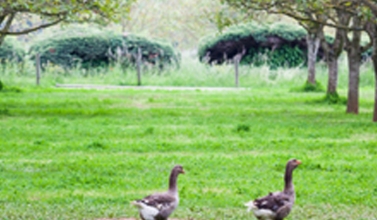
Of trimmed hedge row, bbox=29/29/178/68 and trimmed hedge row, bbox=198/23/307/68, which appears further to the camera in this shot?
trimmed hedge row, bbox=198/23/307/68

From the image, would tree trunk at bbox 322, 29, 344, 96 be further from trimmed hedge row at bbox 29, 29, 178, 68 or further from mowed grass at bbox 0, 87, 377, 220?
trimmed hedge row at bbox 29, 29, 178, 68

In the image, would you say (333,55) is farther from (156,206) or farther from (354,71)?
(156,206)

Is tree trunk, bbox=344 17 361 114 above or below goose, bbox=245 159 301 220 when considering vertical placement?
above

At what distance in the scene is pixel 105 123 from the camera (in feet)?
68.1

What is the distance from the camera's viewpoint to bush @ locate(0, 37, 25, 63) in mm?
43344

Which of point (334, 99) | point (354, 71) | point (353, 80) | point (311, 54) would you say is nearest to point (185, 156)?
point (353, 80)

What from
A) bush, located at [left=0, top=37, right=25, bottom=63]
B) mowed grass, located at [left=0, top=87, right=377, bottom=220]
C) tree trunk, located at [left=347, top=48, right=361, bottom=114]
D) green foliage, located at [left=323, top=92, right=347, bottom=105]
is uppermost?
bush, located at [left=0, top=37, right=25, bottom=63]

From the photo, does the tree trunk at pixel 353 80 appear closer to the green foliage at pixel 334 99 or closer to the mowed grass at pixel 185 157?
the mowed grass at pixel 185 157

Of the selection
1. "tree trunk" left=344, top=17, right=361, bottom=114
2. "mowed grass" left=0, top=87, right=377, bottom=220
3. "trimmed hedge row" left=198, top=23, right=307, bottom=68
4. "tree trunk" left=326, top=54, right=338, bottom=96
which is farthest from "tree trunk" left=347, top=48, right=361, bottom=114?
"trimmed hedge row" left=198, top=23, right=307, bottom=68

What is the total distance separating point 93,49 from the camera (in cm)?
4375

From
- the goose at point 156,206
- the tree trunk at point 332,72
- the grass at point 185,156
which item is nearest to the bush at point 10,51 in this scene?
the grass at point 185,156

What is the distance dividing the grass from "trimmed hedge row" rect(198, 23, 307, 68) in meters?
17.7

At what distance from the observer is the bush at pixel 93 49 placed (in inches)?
1706

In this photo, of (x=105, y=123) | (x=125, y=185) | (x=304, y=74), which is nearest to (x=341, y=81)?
(x=304, y=74)
